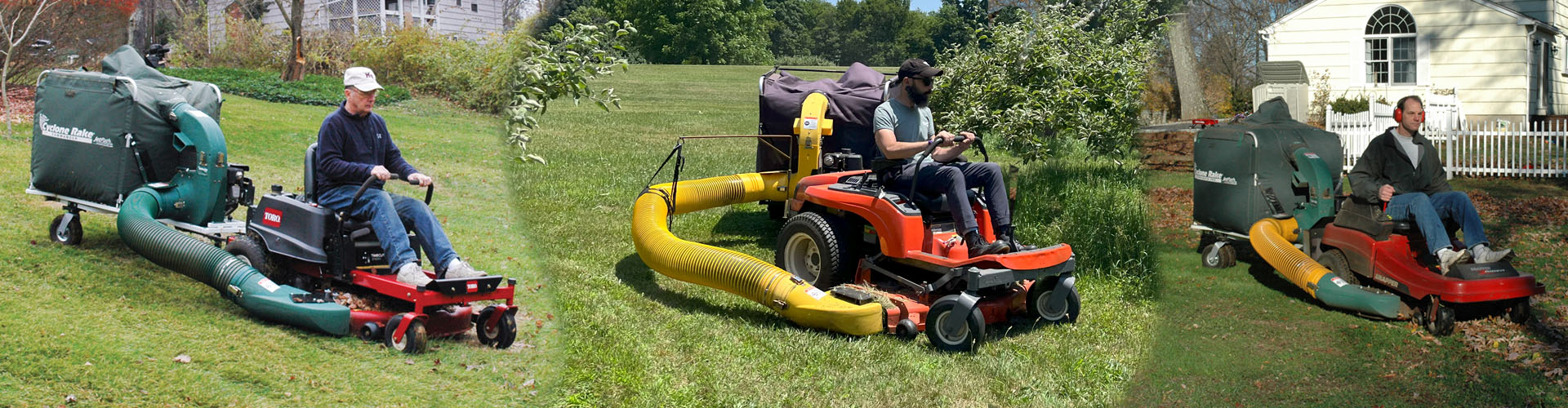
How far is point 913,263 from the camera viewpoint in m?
6.38

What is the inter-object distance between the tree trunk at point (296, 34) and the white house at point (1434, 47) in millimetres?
5590

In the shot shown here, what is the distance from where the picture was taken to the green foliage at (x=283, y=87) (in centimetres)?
433

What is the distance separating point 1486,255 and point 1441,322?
19.0 inches

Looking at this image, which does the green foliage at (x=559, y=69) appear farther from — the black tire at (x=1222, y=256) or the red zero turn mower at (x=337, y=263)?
the black tire at (x=1222, y=256)

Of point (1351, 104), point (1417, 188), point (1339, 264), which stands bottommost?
point (1339, 264)

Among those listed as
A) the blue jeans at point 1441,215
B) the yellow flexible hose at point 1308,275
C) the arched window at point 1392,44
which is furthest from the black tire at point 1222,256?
the arched window at point 1392,44

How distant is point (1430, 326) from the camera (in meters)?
6.07

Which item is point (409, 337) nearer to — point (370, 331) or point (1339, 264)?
point (370, 331)

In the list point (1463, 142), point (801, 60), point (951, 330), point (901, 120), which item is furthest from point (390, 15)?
point (1463, 142)

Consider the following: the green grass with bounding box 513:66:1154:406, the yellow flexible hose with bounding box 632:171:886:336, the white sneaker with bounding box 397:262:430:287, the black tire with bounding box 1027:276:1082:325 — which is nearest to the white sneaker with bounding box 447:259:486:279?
the white sneaker with bounding box 397:262:430:287

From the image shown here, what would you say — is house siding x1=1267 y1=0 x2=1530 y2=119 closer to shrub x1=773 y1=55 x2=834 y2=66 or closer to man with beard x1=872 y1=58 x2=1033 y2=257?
man with beard x1=872 y1=58 x2=1033 y2=257

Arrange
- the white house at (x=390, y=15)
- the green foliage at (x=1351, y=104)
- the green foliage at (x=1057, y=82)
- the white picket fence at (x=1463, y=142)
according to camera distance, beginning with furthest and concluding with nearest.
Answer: the green foliage at (x=1351, y=104) < the white picket fence at (x=1463, y=142) < the green foliage at (x=1057, y=82) < the white house at (x=390, y=15)

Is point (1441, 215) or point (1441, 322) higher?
point (1441, 215)

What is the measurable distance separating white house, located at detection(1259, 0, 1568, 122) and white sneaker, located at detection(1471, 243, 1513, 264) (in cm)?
163
